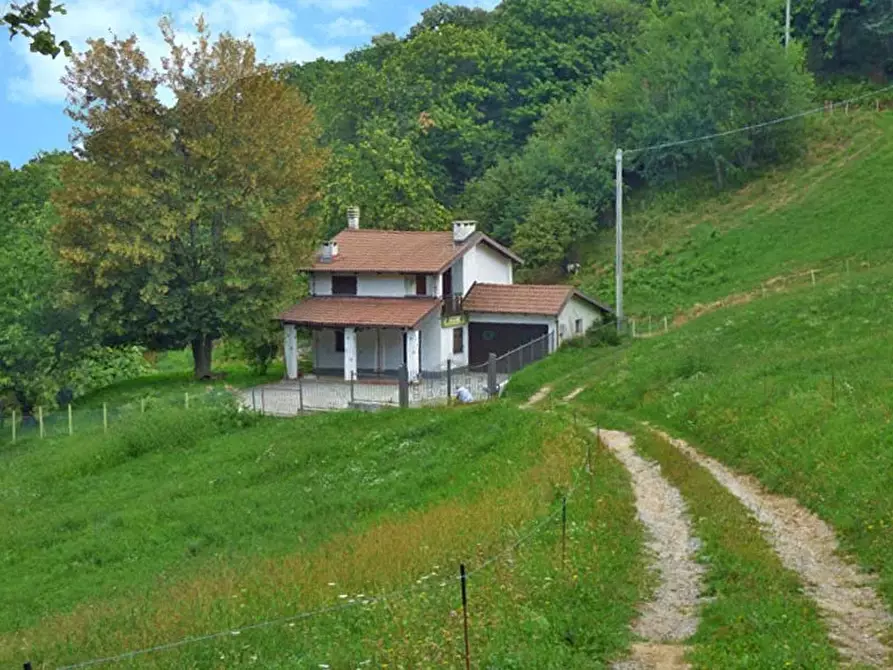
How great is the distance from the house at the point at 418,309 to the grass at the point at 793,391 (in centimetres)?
451

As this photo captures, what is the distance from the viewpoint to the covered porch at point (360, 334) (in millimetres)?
41625

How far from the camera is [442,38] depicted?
77.1 m

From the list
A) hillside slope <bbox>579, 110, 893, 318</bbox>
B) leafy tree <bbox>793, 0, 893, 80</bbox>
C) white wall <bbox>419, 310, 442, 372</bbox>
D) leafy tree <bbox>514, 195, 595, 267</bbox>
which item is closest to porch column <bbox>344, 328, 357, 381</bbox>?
white wall <bbox>419, 310, 442, 372</bbox>

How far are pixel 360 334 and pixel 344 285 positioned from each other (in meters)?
2.64

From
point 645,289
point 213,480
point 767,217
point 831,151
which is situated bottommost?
→ point 213,480

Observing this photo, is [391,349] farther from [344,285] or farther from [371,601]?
[371,601]

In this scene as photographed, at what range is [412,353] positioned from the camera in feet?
137

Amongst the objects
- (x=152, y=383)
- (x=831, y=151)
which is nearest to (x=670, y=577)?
(x=152, y=383)

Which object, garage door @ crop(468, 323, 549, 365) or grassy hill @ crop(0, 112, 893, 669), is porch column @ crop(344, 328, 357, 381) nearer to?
garage door @ crop(468, 323, 549, 365)

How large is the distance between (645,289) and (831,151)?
19540mm

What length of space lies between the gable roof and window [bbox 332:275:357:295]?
2.35ft

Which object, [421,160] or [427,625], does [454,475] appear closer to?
[427,625]

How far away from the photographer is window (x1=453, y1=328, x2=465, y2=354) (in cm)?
4456

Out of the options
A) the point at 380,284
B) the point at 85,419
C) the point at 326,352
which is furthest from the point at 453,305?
the point at 85,419
